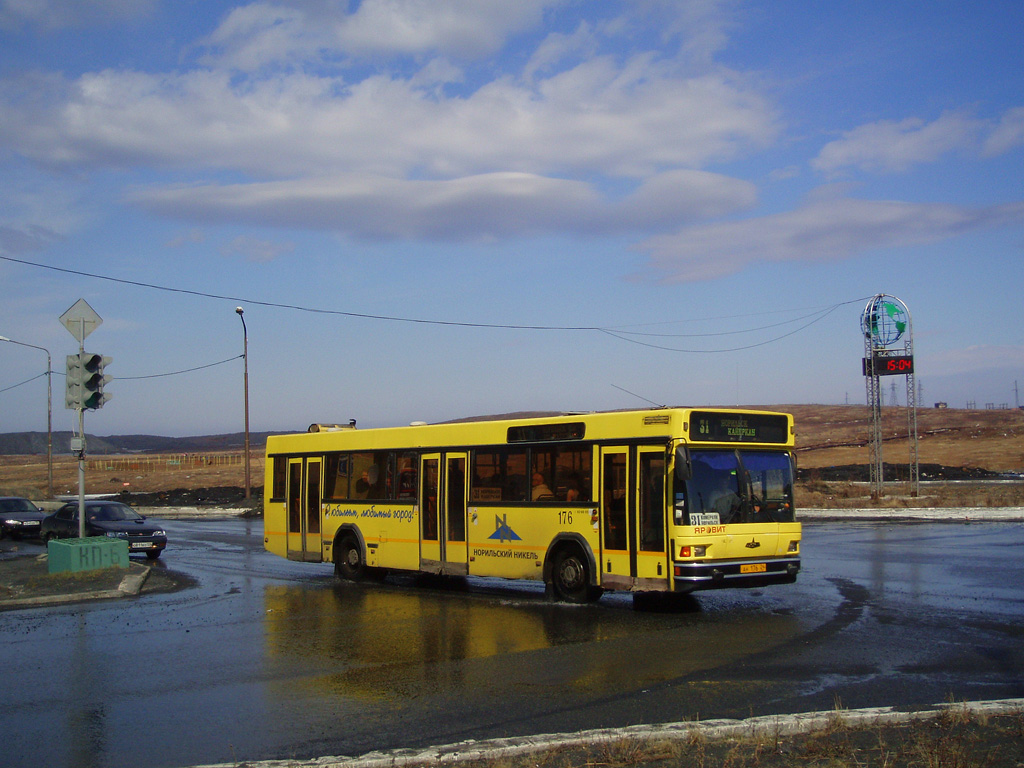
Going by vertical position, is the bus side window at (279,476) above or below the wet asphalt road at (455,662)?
above

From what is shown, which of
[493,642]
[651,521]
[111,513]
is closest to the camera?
[493,642]

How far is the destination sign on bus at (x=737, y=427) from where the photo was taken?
1291cm

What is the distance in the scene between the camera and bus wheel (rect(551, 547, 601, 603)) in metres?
13.7

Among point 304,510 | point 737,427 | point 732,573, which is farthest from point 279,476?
point 732,573

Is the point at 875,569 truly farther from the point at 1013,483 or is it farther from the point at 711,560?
the point at 1013,483

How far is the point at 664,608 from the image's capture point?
43.9ft

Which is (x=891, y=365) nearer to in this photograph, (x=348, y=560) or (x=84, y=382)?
(x=348, y=560)

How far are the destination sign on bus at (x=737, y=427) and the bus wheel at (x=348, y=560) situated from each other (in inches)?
300

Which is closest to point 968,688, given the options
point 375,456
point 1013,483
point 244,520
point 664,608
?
point 664,608

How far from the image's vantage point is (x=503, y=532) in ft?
48.7

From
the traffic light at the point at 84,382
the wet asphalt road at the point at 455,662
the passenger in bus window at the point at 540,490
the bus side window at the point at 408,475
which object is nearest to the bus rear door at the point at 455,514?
the wet asphalt road at the point at 455,662

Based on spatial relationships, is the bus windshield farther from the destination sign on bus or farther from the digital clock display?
the digital clock display

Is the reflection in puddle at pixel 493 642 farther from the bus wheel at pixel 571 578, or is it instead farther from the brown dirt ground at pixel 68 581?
the brown dirt ground at pixel 68 581

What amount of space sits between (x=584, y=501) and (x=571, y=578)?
1133 mm
